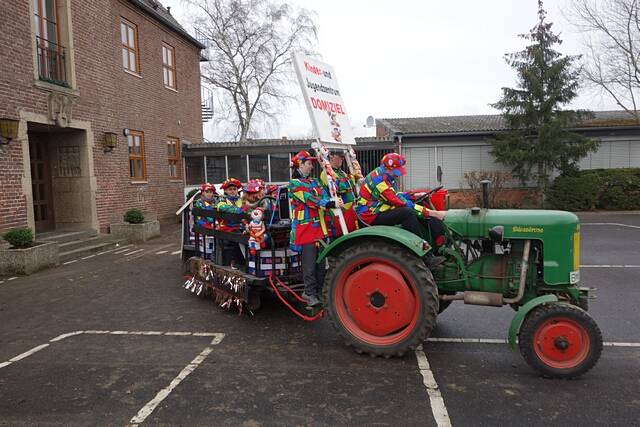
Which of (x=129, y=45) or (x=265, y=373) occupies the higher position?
(x=129, y=45)

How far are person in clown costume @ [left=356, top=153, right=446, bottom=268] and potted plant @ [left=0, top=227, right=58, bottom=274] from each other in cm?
674

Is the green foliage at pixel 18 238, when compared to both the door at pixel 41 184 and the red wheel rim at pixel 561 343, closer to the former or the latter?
the door at pixel 41 184

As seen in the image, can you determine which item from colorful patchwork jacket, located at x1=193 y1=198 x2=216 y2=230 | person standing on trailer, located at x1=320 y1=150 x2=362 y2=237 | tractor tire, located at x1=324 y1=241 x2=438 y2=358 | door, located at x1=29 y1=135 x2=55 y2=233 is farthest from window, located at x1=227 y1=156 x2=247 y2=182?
tractor tire, located at x1=324 y1=241 x2=438 y2=358

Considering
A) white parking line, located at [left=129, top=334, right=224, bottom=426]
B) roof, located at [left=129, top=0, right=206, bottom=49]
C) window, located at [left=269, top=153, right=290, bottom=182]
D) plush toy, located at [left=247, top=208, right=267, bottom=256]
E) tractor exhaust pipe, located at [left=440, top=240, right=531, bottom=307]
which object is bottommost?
white parking line, located at [left=129, top=334, right=224, bottom=426]

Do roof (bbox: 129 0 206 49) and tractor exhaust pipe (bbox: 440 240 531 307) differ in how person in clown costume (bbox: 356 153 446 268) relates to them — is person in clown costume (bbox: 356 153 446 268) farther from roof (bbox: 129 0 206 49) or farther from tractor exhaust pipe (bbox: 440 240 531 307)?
roof (bbox: 129 0 206 49)

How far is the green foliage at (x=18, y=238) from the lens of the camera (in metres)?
8.38

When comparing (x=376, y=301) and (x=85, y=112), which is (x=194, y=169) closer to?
(x=85, y=112)

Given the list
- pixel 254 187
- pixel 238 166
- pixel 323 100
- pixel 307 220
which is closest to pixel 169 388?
pixel 307 220

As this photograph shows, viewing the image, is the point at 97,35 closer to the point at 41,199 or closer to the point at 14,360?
the point at 41,199

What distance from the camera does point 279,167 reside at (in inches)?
704

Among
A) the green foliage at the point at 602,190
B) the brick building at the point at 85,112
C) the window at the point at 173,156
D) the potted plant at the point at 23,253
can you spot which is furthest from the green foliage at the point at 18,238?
the green foliage at the point at 602,190

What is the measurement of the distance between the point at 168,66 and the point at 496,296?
52.0ft

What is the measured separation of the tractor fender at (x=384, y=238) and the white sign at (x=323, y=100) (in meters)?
1.06

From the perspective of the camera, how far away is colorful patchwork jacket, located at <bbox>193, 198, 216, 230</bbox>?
626cm
